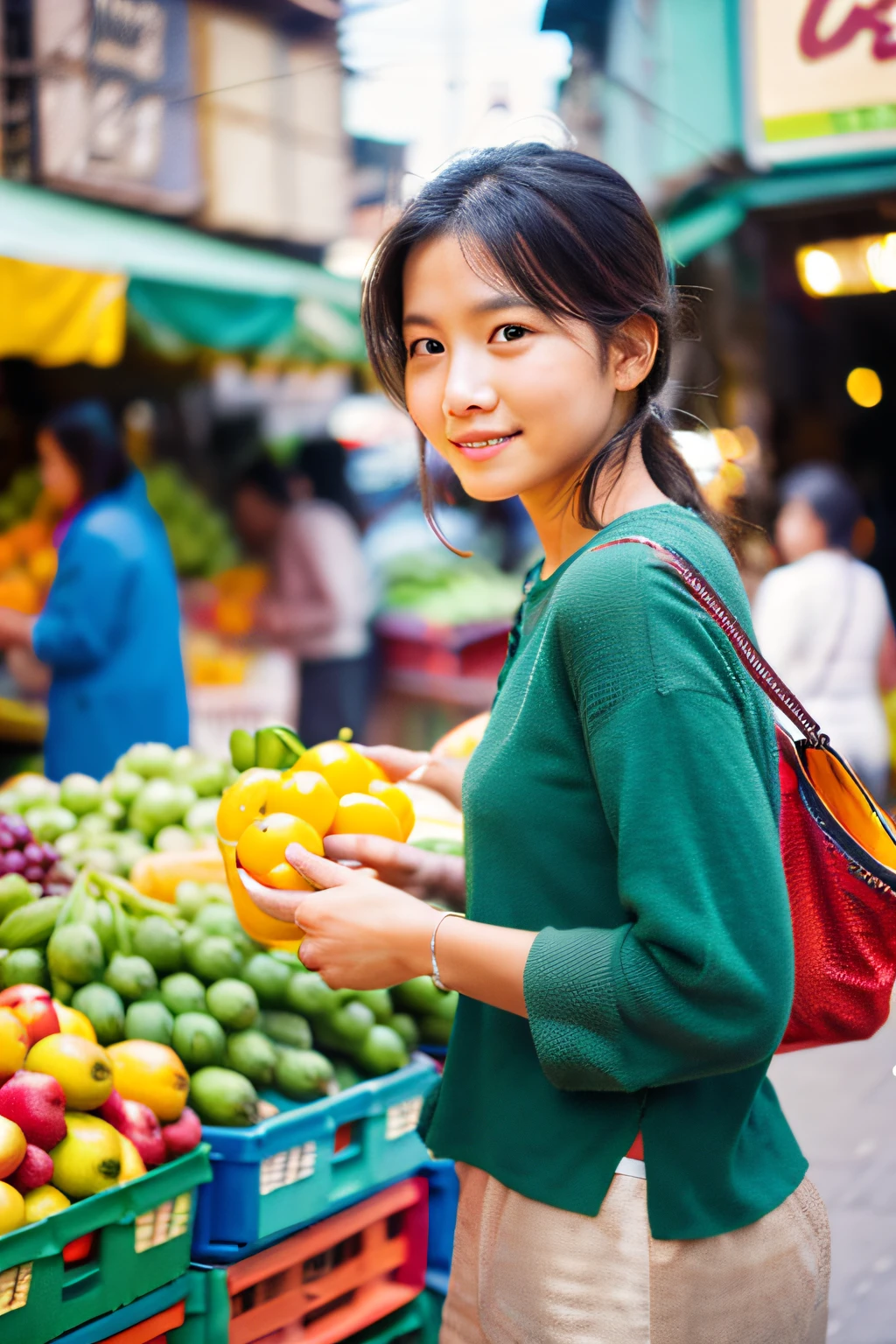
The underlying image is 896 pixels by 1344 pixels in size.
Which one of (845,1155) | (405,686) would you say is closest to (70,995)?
(845,1155)

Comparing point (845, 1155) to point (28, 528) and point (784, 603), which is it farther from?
point (28, 528)

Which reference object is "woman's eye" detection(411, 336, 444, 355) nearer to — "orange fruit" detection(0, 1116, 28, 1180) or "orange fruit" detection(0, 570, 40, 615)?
"orange fruit" detection(0, 1116, 28, 1180)

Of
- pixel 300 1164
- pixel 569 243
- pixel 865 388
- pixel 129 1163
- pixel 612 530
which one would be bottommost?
pixel 300 1164

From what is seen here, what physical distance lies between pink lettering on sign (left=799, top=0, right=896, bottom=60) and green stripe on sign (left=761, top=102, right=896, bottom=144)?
27 cm

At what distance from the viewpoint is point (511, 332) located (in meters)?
1.41

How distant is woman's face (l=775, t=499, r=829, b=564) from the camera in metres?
5.91

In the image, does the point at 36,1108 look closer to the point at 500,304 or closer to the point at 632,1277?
the point at 632,1277

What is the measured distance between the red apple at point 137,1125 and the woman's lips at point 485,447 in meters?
1.27

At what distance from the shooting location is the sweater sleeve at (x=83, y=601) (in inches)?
190

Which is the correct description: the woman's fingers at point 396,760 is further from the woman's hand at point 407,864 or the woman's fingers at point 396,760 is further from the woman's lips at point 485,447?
the woman's lips at point 485,447

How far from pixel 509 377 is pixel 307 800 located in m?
0.65

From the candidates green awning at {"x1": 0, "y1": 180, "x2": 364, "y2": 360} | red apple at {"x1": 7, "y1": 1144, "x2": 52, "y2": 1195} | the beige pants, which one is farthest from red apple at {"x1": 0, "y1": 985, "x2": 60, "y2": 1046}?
green awning at {"x1": 0, "y1": 180, "x2": 364, "y2": 360}

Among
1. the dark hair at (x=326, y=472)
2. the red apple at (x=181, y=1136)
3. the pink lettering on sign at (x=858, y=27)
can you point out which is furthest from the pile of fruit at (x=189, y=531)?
the red apple at (x=181, y=1136)

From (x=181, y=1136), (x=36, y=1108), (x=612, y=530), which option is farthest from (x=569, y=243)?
(x=181, y=1136)
